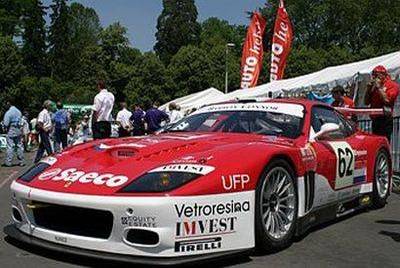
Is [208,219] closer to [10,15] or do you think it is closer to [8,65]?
[8,65]

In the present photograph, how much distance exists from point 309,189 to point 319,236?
53 centimetres

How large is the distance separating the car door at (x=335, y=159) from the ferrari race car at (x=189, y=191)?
0.02 m

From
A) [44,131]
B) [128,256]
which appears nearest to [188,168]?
[128,256]

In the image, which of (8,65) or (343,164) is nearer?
(343,164)

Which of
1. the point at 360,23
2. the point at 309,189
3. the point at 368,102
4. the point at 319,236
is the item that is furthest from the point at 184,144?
the point at 360,23

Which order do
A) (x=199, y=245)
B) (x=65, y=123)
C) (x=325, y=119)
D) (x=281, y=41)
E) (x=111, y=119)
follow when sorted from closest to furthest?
(x=199, y=245) < (x=325, y=119) < (x=111, y=119) < (x=65, y=123) < (x=281, y=41)

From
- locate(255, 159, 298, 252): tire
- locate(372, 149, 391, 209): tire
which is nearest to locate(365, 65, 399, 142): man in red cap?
locate(372, 149, 391, 209): tire

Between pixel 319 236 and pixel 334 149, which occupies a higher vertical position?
pixel 334 149

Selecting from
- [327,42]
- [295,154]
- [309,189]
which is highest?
[327,42]

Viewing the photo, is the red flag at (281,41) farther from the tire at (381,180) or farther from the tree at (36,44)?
the tree at (36,44)

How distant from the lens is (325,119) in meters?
6.07

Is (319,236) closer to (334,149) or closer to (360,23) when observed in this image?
(334,149)

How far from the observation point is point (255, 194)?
434 cm

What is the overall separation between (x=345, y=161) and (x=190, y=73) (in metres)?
50.5
